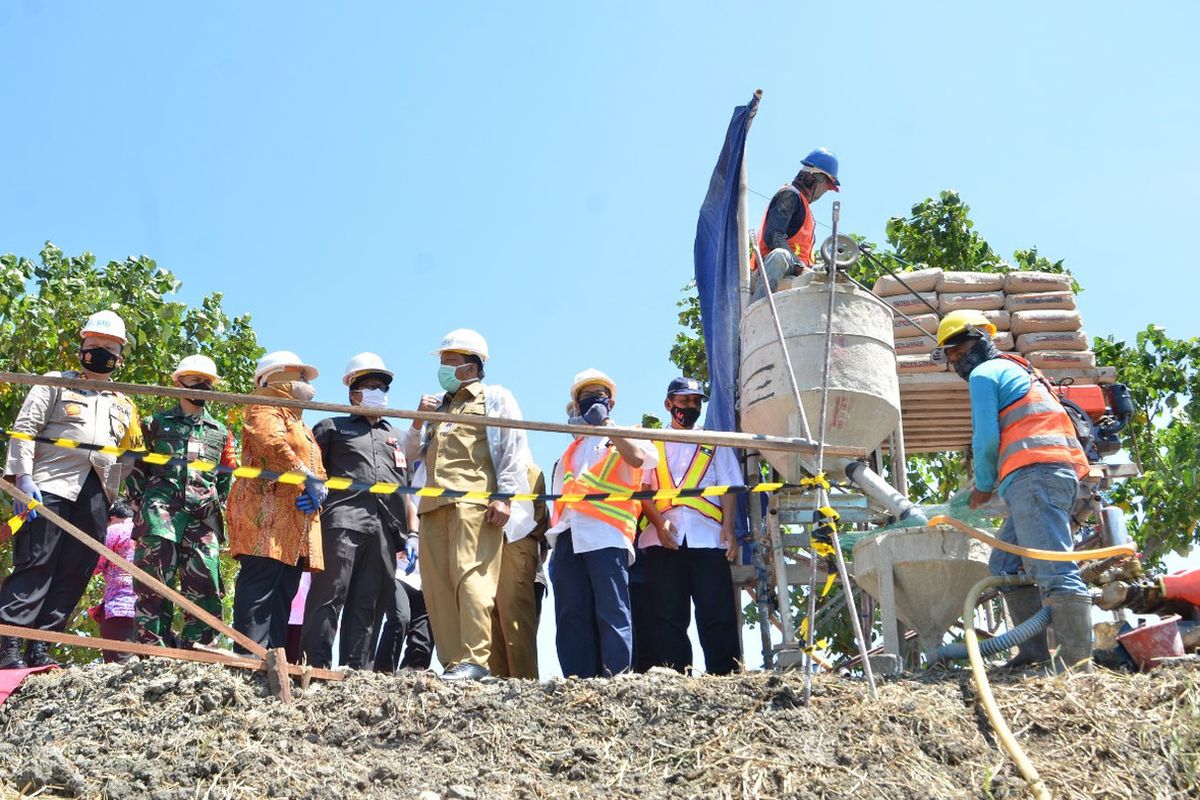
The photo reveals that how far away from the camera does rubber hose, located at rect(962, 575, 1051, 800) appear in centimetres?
454

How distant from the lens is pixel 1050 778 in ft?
15.3

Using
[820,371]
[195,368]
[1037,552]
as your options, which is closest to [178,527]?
[195,368]

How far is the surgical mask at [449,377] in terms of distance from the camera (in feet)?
23.0

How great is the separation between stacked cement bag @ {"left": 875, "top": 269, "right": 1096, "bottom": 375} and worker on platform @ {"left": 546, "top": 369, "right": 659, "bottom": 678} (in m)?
2.77

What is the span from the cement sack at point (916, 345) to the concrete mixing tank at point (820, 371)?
1.63 m

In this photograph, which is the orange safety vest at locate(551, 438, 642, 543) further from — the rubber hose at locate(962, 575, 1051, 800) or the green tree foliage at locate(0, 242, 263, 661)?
the green tree foliage at locate(0, 242, 263, 661)

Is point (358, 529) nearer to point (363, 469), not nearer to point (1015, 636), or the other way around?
point (363, 469)

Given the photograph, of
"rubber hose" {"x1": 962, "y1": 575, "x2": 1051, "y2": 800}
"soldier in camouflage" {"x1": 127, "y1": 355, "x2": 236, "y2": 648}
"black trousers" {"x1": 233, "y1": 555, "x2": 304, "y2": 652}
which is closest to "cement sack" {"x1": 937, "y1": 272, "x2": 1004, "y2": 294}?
"rubber hose" {"x1": 962, "y1": 575, "x2": 1051, "y2": 800}

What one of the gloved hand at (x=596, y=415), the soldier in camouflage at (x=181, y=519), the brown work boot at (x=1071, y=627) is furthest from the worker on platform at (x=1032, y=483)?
the soldier in camouflage at (x=181, y=519)

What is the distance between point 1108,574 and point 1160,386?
29.6ft

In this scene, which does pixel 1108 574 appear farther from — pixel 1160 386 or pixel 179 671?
pixel 1160 386

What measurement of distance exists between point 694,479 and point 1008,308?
10.8ft

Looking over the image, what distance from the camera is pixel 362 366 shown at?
7.31m

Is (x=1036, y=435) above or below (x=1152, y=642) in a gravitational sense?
above
